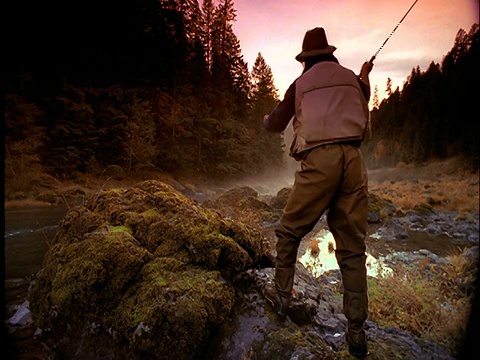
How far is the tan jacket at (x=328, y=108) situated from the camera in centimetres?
189

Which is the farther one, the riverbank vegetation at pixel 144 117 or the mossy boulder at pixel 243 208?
the riverbank vegetation at pixel 144 117

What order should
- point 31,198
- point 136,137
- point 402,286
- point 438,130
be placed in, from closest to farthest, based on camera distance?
point 402,286, point 31,198, point 136,137, point 438,130

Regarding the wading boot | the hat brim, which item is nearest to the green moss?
the wading boot

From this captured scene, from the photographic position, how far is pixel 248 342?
192cm

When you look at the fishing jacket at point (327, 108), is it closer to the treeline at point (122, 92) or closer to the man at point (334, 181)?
the man at point (334, 181)

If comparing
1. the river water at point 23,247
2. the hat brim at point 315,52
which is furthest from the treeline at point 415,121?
the river water at point 23,247

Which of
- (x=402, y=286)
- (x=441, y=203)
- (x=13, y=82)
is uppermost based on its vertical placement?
(x=13, y=82)

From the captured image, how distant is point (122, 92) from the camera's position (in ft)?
67.2

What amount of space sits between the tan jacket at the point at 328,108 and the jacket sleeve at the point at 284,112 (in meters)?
0.12

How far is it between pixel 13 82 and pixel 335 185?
23.1 meters

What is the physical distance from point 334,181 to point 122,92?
921 inches

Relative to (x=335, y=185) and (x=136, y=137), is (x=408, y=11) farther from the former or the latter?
(x=136, y=137)

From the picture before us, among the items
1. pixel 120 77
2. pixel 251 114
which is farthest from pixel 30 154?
pixel 251 114

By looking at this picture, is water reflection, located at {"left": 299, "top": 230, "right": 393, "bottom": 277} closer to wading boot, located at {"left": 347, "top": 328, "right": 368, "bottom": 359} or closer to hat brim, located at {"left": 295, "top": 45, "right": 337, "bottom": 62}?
wading boot, located at {"left": 347, "top": 328, "right": 368, "bottom": 359}
